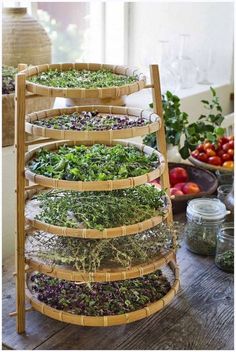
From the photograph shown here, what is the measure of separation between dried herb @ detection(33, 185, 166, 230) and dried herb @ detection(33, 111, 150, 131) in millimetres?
138

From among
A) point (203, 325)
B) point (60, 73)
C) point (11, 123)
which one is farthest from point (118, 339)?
point (11, 123)

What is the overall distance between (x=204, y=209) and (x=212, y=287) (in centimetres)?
24

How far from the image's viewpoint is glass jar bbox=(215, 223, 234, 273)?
1468 mm

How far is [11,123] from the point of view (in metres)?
1.61

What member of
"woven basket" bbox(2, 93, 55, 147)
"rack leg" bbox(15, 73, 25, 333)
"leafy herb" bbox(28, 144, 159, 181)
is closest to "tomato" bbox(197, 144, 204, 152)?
"woven basket" bbox(2, 93, 55, 147)

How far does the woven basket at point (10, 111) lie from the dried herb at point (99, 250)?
0.45 m

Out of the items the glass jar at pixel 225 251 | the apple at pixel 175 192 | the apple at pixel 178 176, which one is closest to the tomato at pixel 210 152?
the apple at pixel 178 176

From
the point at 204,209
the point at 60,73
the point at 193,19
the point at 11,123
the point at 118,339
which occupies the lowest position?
the point at 118,339

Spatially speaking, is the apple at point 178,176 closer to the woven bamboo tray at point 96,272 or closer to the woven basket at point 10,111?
the woven basket at point 10,111

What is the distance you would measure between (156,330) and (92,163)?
0.37 meters

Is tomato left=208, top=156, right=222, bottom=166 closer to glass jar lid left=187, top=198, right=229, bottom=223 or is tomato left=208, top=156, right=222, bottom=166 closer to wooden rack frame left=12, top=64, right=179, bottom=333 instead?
glass jar lid left=187, top=198, right=229, bottom=223

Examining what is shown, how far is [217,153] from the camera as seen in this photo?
2.04 metres

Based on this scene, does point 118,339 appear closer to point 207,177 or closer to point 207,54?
point 207,177

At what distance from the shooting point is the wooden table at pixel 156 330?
3.87 ft
